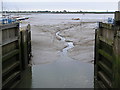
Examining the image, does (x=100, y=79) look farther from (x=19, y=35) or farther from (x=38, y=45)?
(x=38, y=45)

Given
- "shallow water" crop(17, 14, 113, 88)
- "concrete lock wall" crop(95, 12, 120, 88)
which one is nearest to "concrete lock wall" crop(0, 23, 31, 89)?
"shallow water" crop(17, 14, 113, 88)

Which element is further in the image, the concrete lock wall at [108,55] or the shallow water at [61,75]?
the shallow water at [61,75]

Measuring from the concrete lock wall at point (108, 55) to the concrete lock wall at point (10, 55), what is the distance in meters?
6.58

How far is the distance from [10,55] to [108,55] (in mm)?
7079

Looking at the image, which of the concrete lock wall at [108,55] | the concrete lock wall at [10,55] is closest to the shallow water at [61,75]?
the concrete lock wall at [10,55]

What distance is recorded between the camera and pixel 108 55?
11953mm

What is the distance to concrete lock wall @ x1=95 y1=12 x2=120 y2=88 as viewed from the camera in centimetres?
1024

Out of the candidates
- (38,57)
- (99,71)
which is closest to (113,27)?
(99,71)

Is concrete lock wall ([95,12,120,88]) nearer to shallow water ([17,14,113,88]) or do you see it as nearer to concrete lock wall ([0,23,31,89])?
shallow water ([17,14,113,88])

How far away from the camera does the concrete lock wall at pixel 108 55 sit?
10.2 m

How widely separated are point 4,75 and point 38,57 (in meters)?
9.38

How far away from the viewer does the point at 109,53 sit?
12156 mm

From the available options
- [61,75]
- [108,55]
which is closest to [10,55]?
[61,75]

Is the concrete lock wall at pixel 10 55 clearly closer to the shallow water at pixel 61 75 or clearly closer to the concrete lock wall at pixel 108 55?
the shallow water at pixel 61 75
